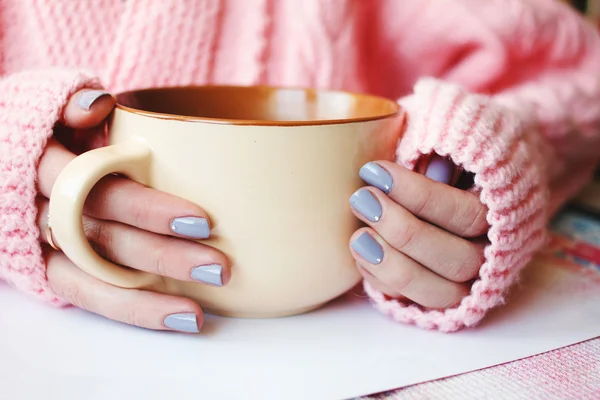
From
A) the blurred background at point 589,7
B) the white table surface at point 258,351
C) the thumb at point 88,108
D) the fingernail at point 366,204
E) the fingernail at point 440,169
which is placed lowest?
the white table surface at point 258,351

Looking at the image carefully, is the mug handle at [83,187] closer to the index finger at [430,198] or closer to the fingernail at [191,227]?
the fingernail at [191,227]

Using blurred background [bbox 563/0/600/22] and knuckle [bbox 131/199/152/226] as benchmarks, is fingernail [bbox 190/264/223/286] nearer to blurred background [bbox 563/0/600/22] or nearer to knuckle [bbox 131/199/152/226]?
knuckle [bbox 131/199/152/226]

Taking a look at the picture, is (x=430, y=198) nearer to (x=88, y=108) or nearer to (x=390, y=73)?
(x=88, y=108)

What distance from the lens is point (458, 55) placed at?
27.3 inches

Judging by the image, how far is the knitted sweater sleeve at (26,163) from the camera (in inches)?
13.6

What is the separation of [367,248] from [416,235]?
0.11ft

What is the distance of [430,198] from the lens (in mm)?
353

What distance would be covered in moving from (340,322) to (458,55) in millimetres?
452

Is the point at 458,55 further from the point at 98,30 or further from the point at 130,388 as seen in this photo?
the point at 130,388

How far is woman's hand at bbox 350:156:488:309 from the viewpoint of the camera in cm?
34

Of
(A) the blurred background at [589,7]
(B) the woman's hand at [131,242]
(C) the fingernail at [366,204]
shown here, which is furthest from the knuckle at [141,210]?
(A) the blurred background at [589,7]

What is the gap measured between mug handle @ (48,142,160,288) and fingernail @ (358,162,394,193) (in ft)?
0.43

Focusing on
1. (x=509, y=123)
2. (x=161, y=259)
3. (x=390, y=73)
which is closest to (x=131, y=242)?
(x=161, y=259)

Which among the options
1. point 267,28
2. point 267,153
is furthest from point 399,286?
point 267,28
